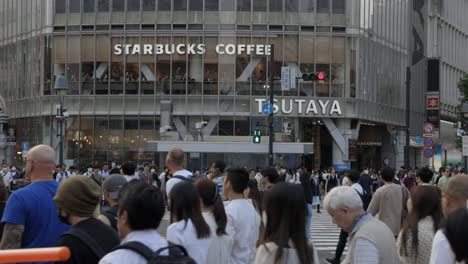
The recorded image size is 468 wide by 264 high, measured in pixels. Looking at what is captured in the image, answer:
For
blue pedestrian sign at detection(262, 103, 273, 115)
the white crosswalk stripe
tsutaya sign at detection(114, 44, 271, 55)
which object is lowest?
the white crosswalk stripe

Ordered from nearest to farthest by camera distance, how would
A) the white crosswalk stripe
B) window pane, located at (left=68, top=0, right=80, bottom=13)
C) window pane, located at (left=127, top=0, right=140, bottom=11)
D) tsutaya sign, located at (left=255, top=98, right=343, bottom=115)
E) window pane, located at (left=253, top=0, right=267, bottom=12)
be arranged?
the white crosswalk stripe < tsutaya sign, located at (left=255, top=98, right=343, bottom=115) < window pane, located at (left=253, top=0, right=267, bottom=12) < window pane, located at (left=127, top=0, right=140, bottom=11) < window pane, located at (left=68, top=0, right=80, bottom=13)

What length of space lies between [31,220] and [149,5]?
163 ft

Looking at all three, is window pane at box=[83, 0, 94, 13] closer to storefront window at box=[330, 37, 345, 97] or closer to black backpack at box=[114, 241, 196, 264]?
storefront window at box=[330, 37, 345, 97]

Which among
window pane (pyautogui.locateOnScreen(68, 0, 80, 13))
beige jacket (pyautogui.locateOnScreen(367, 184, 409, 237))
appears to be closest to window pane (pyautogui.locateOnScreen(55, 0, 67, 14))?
window pane (pyautogui.locateOnScreen(68, 0, 80, 13))

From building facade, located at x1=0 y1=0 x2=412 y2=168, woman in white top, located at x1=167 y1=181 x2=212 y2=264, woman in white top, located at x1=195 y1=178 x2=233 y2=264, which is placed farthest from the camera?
building facade, located at x1=0 y1=0 x2=412 y2=168

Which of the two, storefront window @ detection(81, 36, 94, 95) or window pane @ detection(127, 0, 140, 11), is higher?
window pane @ detection(127, 0, 140, 11)

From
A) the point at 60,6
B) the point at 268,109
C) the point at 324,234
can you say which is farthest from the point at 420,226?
the point at 60,6

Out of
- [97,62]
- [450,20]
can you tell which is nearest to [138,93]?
[97,62]

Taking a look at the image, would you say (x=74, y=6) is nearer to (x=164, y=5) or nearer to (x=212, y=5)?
(x=164, y=5)

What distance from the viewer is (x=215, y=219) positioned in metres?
8.02

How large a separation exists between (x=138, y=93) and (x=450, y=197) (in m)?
48.4

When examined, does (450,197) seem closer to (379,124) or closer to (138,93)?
(138,93)

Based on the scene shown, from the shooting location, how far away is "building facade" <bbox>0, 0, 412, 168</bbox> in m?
54.6

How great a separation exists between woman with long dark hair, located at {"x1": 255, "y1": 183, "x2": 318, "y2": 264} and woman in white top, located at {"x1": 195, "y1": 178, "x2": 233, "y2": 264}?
4.69ft
